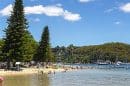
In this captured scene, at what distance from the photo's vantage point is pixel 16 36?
7719 cm

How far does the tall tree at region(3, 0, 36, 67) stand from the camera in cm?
7631

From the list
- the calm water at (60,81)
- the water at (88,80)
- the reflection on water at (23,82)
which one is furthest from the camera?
the water at (88,80)

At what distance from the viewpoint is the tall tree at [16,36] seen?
7631cm

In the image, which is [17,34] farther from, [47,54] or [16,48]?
[47,54]

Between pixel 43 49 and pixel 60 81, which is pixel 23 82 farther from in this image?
pixel 43 49

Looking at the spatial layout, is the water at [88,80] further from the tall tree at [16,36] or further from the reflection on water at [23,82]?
the tall tree at [16,36]

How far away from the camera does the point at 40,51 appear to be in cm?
12006

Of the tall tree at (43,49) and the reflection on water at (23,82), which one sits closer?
the reflection on water at (23,82)

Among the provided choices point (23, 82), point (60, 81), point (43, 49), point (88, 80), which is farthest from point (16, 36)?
point (43, 49)

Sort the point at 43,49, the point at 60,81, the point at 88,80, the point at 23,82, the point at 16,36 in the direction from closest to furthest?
the point at 23,82 < the point at 60,81 < the point at 88,80 < the point at 16,36 < the point at 43,49

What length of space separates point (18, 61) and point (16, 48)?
2899mm

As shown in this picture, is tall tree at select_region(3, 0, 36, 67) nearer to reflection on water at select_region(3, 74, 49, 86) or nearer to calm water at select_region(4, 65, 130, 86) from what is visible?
calm water at select_region(4, 65, 130, 86)

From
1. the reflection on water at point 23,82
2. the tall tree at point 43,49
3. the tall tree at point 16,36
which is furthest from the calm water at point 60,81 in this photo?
the tall tree at point 43,49

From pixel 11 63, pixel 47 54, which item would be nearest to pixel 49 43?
pixel 47 54
